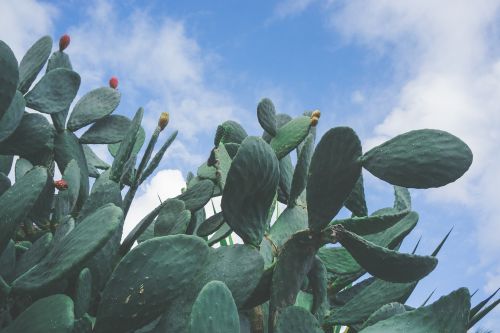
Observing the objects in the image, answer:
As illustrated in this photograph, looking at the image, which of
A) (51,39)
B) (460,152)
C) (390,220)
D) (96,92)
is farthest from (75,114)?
(460,152)

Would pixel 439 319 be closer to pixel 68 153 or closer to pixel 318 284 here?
pixel 318 284

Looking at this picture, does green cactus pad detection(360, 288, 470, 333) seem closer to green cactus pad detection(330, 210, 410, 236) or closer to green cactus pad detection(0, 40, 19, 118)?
green cactus pad detection(330, 210, 410, 236)

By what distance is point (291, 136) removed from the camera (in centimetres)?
152

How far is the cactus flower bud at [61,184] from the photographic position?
123 cm

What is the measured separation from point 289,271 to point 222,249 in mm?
108

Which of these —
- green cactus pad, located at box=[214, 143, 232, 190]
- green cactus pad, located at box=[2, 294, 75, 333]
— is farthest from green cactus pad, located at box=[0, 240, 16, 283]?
green cactus pad, located at box=[214, 143, 232, 190]

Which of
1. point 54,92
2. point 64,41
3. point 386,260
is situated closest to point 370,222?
point 386,260

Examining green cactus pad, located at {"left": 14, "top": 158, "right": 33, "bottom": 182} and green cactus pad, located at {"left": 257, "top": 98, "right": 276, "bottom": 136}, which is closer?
green cactus pad, located at {"left": 14, "top": 158, "right": 33, "bottom": 182}

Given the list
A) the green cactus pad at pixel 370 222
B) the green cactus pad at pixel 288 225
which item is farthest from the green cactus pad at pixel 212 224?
the green cactus pad at pixel 370 222

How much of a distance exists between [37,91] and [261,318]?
0.76 m

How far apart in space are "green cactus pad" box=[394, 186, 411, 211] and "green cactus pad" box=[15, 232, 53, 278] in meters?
0.86

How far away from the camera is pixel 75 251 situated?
81 centimetres

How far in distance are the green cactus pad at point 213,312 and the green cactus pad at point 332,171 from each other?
267 mm

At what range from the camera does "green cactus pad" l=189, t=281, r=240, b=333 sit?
2.36 ft
